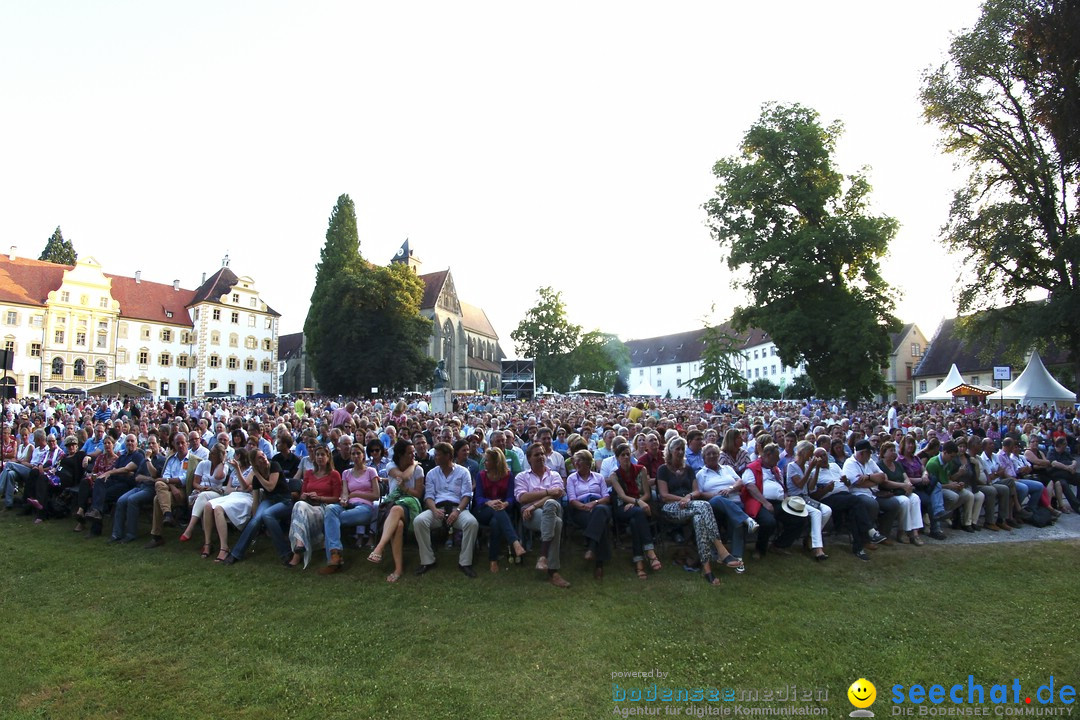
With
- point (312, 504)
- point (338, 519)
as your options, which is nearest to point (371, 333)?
point (312, 504)

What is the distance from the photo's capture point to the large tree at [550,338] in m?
69.7

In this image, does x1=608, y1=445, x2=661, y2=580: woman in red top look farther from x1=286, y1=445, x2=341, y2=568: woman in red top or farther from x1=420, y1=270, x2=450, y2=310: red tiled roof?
x1=420, y1=270, x2=450, y2=310: red tiled roof

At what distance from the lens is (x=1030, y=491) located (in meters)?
8.91

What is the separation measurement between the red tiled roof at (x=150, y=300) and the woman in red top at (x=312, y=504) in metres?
64.8

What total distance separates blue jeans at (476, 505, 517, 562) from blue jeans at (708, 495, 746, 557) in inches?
88.4

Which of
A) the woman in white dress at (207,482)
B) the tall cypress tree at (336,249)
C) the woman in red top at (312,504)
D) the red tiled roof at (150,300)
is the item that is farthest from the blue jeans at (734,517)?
the red tiled roof at (150,300)

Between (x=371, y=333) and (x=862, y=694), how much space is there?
157 ft

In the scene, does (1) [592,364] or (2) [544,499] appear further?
(1) [592,364]

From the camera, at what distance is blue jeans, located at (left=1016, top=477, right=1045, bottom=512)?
8.88 m

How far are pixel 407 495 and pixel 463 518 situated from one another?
0.76m

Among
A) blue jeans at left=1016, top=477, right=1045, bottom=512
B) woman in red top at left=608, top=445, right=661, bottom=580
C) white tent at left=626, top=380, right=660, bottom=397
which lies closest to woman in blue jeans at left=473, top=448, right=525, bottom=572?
woman in red top at left=608, top=445, right=661, bottom=580

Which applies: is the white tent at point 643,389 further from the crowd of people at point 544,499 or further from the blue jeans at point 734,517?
the blue jeans at point 734,517

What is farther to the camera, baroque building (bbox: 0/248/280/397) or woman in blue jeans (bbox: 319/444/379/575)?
baroque building (bbox: 0/248/280/397)

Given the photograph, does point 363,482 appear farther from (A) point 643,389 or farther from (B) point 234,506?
(A) point 643,389
